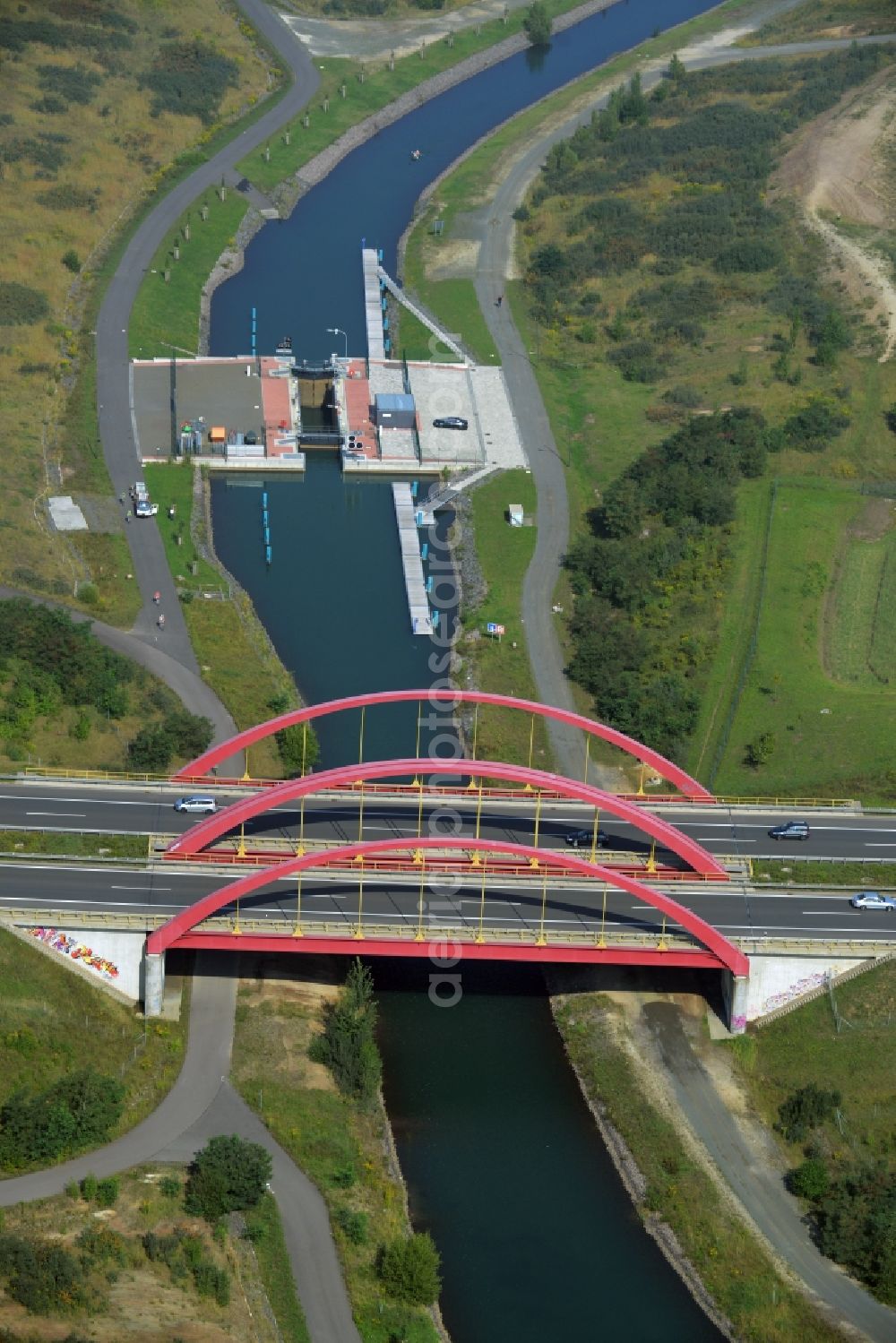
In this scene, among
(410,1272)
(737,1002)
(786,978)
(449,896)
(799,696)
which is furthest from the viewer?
(799,696)

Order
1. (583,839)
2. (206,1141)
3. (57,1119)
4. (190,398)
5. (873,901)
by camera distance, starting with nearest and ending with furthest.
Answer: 1. (57,1119)
2. (206,1141)
3. (873,901)
4. (583,839)
5. (190,398)

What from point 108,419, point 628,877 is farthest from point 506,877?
point 108,419

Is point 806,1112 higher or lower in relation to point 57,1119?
higher

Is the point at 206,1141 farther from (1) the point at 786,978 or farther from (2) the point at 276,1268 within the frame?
(1) the point at 786,978

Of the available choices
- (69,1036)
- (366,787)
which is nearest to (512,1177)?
(69,1036)

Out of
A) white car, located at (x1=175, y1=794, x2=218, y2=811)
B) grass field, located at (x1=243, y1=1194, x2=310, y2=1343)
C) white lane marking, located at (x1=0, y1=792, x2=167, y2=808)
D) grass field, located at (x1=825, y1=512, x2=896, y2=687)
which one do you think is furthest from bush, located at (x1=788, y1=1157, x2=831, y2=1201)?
grass field, located at (x1=825, y1=512, x2=896, y2=687)

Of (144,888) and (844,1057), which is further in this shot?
(144,888)

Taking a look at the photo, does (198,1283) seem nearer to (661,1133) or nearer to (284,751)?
(661,1133)

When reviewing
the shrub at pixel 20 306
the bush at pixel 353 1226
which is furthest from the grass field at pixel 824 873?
the shrub at pixel 20 306
